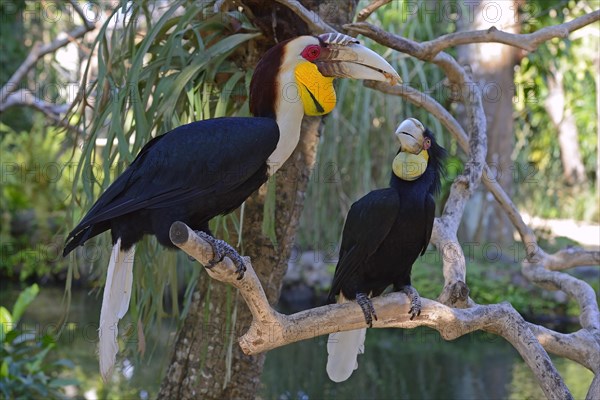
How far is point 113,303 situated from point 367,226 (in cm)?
79

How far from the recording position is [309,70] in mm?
2314

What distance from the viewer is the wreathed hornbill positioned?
2434 millimetres

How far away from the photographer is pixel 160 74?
3.17 m

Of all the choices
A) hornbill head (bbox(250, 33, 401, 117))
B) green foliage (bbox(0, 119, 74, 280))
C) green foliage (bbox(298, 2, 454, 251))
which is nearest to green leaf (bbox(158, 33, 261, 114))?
hornbill head (bbox(250, 33, 401, 117))

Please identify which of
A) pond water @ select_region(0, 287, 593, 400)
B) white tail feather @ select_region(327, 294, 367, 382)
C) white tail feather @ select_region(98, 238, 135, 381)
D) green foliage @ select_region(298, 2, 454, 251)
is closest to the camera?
white tail feather @ select_region(98, 238, 135, 381)

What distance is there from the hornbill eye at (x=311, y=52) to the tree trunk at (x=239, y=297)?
74 centimetres

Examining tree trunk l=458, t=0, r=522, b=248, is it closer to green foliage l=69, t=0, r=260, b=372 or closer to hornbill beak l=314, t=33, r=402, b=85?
green foliage l=69, t=0, r=260, b=372

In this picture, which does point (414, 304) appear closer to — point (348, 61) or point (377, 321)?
point (377, 321)

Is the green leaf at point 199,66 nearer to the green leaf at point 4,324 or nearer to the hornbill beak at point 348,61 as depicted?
the hornbill beak at point 348,61

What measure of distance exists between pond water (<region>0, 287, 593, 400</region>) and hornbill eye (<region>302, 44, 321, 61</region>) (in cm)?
215

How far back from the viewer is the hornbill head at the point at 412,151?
2414mm

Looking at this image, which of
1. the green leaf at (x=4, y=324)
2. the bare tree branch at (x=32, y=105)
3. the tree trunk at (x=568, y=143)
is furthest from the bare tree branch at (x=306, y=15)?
the tree trunk at (x=568, y=143)

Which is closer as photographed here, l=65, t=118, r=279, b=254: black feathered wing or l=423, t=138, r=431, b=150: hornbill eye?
l=65, t=118, r=279, b=254: black feathered wing

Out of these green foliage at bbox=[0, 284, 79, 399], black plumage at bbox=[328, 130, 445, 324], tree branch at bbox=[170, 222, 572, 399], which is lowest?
green foliage at bbox=[0, 284, 79, 399]
